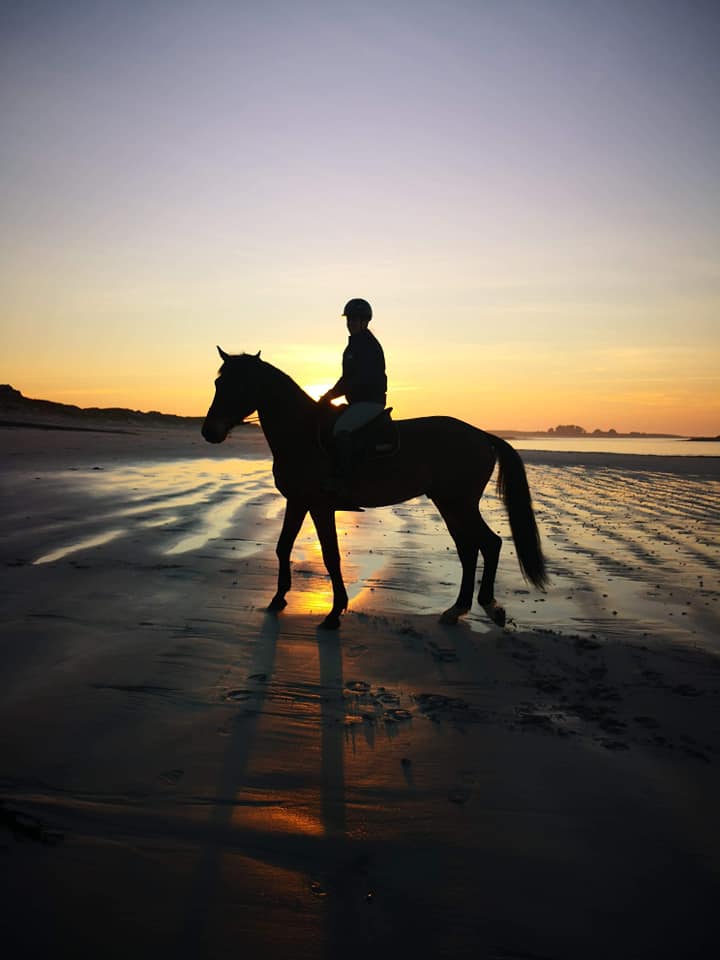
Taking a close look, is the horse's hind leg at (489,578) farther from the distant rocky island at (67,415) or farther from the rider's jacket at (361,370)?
the distant rocky island at (67,415)

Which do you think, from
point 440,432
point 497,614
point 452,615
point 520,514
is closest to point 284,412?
point 440,432

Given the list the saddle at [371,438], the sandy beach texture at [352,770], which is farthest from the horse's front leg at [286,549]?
the saddle at [371,438]

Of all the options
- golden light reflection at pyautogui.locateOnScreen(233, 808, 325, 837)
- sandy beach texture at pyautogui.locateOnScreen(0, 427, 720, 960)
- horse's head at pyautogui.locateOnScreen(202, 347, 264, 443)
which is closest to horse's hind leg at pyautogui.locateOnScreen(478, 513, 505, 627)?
sandy beach texture at pyautogui.locateOnScreen(0, 427, 720, 960)

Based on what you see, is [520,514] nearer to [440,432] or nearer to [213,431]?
[440,432]

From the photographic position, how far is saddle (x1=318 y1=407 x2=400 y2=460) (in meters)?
6.40

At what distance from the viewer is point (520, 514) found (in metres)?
6.96

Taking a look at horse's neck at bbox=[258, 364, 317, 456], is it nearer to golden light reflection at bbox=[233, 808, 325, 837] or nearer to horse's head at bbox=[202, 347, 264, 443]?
horse's head at bbox=[202, 347, 264, 443]

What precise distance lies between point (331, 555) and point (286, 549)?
0.54 meters

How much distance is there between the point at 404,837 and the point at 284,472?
4232 millimetres

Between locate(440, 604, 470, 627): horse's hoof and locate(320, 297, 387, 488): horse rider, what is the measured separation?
5.60 feet

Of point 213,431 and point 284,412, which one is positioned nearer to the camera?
point 213,431

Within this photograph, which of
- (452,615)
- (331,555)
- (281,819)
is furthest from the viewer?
(331,555)

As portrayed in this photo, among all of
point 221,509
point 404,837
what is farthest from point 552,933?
point 221,509

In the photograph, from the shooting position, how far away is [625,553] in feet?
31.3
